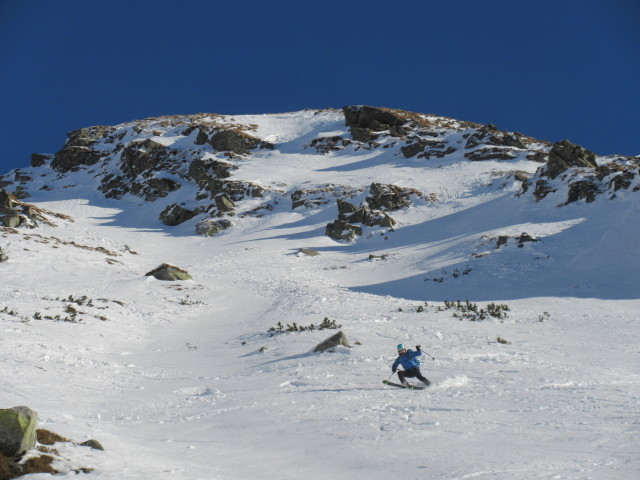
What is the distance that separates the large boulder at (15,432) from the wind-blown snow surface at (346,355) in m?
0.58

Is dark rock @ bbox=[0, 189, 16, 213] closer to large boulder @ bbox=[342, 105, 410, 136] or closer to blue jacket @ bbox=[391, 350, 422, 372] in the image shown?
blue jacket @ bbox=[391, 350, 422, 372]

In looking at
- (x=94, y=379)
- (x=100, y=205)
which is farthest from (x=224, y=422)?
(x=100, y=205)

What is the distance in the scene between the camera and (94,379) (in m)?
11.7

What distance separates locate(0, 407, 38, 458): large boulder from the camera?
5.70 m

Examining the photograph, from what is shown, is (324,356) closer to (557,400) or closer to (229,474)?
(557,400)

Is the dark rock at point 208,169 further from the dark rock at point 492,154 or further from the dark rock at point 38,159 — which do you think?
the dark rock at point 38,159

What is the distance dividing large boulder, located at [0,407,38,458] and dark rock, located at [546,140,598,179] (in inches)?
1643

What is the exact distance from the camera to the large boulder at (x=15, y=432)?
18.7 ft

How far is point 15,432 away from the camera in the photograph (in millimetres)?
5742

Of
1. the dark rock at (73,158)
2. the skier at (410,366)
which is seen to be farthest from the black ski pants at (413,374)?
the dark rock at (73,158)

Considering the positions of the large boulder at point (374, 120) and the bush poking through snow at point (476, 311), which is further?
the large boulder at point (374, 120)

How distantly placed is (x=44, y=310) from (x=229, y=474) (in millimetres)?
15176

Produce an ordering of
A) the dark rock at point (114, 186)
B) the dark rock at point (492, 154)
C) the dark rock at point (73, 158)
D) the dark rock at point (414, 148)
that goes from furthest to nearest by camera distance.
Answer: the dark rock at point (73, 158), the dark rock at point (114, 186), the dark rock at point (414, 148), the dark rock at point (492, 154)

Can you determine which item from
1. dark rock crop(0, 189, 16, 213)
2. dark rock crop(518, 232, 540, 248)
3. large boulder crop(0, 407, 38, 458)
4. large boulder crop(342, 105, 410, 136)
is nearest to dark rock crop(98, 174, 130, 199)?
dark rock crop(0, 189, 16, 213)
